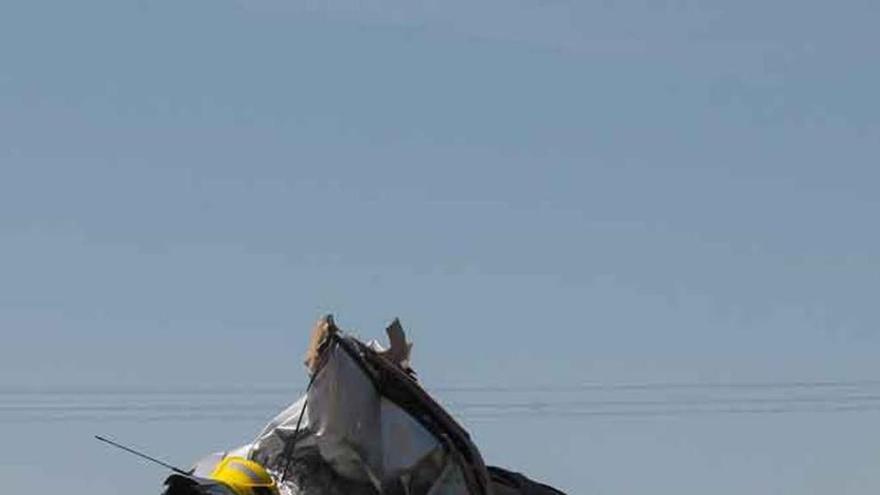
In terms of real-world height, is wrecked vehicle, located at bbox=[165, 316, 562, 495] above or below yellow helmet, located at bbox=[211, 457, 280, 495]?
above

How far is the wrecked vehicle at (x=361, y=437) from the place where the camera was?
33.0m

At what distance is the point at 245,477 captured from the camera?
31406 mm

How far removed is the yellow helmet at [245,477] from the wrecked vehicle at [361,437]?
1.02 metres

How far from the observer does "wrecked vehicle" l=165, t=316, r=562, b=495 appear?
32969 mm

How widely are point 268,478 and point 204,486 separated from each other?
4.90 ft

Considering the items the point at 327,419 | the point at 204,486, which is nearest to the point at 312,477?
the point at 327,419

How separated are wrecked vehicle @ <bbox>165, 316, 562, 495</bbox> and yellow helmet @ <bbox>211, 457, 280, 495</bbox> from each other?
1020 millimetres

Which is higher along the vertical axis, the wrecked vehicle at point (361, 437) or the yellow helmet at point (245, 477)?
the wrecked vehicle at point (361, 437)

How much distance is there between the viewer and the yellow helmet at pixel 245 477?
31.2 m

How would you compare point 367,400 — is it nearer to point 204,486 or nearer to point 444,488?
point 444,488

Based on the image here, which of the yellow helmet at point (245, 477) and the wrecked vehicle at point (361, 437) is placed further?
the wrecked vehicle at point (361, 437)

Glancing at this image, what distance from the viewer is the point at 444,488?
3312cm

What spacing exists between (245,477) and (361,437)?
1.90 m

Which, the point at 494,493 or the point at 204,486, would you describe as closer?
the point at 204,486
